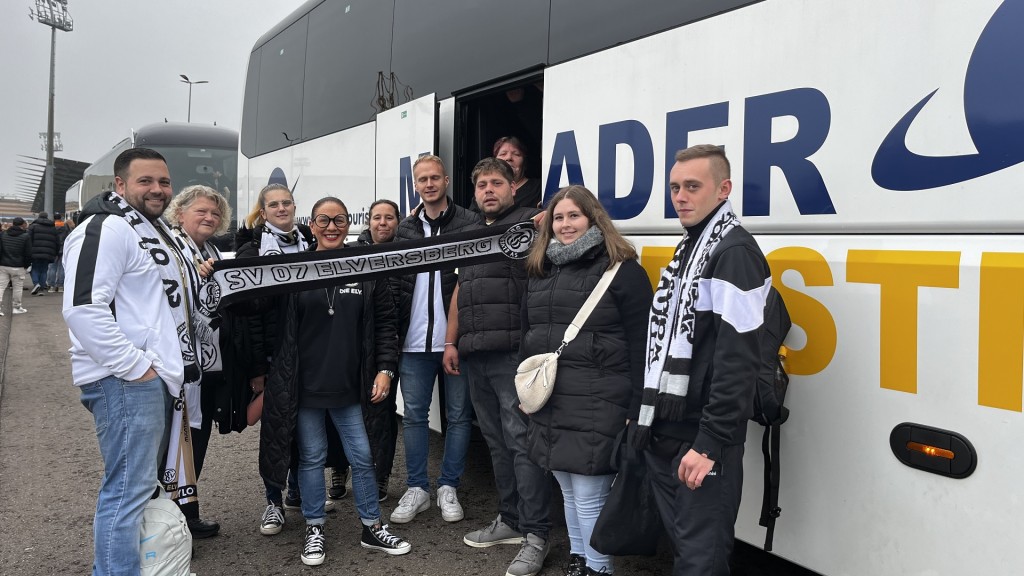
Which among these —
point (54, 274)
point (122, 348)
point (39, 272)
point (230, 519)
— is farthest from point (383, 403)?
point (54, 274)

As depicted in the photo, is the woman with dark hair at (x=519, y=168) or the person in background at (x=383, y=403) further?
the woman with dark hair at (x=519, y=168)

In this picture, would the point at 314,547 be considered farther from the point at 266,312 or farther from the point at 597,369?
the point at 597,369

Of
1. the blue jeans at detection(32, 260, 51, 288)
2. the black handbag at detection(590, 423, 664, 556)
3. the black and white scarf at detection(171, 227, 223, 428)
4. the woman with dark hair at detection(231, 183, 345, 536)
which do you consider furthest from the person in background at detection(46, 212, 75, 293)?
the black handbag at detection(590, 423, 664, 556)

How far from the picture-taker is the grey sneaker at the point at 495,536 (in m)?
3.73

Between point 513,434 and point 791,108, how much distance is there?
1.87 metres

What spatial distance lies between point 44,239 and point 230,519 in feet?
48.2

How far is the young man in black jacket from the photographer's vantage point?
7.30ft

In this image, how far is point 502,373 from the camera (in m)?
3.55

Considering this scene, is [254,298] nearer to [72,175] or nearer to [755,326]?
[755,326]

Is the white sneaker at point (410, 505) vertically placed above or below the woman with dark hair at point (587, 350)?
below

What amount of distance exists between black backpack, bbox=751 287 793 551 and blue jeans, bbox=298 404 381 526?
1.88m

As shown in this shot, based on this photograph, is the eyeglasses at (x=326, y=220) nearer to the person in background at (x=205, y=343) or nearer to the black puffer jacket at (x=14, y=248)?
the person in background at (x=205, y=343)

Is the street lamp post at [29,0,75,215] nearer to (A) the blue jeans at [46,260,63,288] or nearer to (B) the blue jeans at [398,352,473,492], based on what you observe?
(A) the blue jeans at [46,260,63,288]

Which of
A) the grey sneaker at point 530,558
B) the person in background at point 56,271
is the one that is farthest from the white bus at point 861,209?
the person in background at point 56,271
